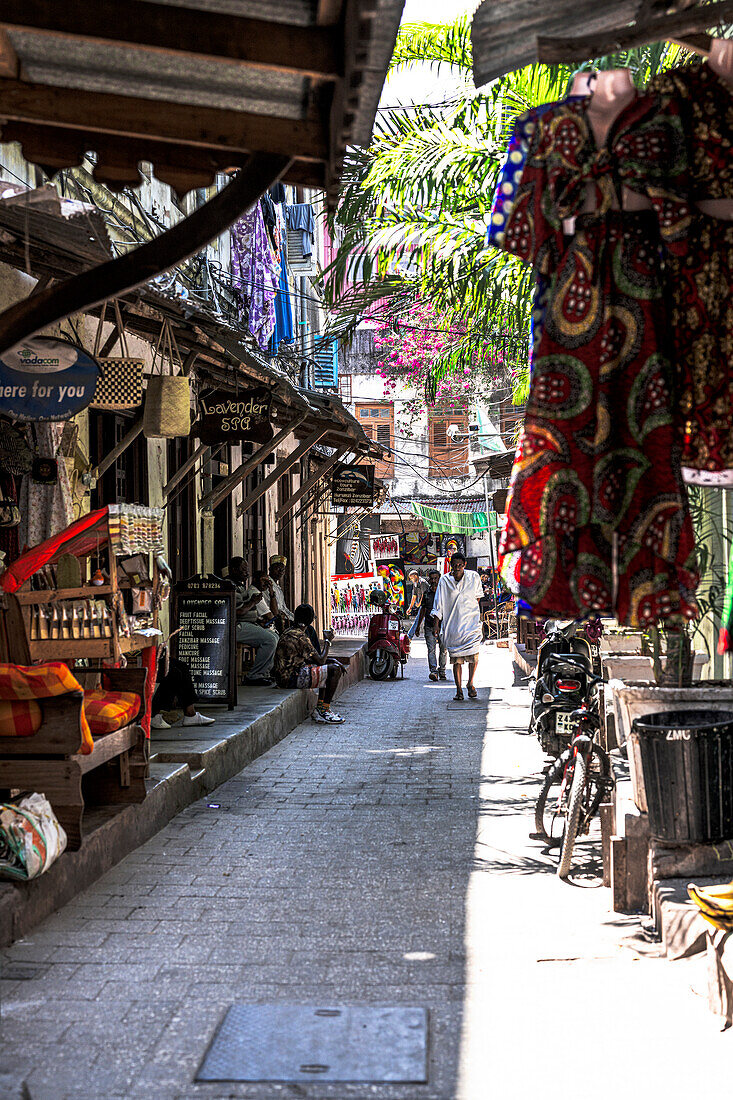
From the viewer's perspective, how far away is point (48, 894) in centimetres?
555

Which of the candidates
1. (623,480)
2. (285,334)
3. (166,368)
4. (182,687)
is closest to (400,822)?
(182,687)

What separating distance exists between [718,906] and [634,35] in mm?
2950

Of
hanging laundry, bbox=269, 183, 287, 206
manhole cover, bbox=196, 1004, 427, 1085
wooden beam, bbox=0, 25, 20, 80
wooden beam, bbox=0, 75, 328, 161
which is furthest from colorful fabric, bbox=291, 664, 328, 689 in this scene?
wooden beam, bbox=0, 25, 20, 80

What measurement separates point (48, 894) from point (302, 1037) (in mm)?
1979

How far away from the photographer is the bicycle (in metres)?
6.33

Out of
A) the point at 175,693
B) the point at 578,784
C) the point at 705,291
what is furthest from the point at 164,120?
the point at 175,693

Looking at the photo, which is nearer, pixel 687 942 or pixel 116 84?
pixel 116 84

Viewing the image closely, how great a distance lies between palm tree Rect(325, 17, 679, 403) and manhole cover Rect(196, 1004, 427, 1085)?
4.82 meters

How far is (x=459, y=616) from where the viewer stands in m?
15.6

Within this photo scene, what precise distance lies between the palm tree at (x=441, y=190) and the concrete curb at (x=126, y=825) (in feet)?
11.9

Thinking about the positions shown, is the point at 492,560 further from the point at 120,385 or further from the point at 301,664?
the point at 120,385

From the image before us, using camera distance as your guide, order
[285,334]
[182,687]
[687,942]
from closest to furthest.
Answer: [687,942] → [182,687] → [285,334]

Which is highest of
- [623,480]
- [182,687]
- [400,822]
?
[623,480]

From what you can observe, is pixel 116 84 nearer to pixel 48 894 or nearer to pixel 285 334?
pixel 48 894
